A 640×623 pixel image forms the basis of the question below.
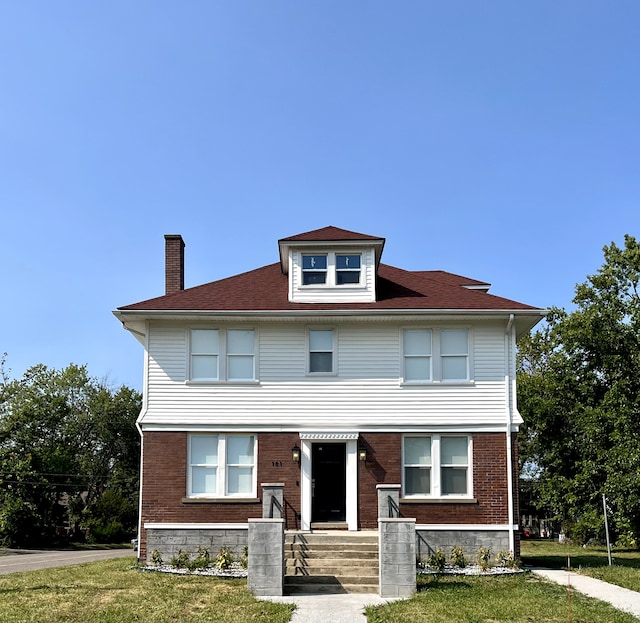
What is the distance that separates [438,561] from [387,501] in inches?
89.6

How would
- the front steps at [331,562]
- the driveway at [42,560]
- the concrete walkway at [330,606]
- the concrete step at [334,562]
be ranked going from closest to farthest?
the concrete walkway at [330,606] < the front steps at [331,562] < the concrete step at [334,562] < the driveway at [42,560]

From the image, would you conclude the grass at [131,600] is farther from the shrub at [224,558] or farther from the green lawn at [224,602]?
the shrub at [224,558]

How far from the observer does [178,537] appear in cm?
1819

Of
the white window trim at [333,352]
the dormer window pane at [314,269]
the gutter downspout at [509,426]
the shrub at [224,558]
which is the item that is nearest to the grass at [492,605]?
the gutter downspout at [509,426]

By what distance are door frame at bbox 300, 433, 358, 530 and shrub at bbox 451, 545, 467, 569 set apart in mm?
2369

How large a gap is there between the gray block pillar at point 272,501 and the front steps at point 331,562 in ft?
3.30

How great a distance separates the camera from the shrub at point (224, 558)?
17359 millimetres

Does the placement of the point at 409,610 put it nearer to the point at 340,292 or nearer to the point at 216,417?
the point at 216,417

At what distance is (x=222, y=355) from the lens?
19125 mm

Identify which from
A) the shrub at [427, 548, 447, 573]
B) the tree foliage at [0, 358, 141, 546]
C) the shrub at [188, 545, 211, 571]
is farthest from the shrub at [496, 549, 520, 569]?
the tree foliage at [0, 358, 141, 546]

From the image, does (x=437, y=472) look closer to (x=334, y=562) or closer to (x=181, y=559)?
(x=334, y=562)

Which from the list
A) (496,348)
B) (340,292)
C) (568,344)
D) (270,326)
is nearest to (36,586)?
(270,326)

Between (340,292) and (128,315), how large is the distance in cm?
528

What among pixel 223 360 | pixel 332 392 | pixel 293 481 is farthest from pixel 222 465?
pixel 332 392
